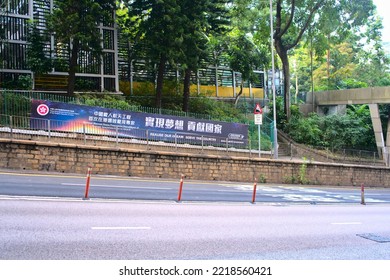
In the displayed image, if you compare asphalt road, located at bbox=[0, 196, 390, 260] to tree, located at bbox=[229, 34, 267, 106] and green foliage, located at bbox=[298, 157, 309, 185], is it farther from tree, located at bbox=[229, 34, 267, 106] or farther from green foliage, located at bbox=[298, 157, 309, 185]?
tree, located at bbox=[229, 34, 267, 106]

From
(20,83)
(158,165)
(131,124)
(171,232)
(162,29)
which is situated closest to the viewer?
(171,232)

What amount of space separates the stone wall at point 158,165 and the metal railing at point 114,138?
0.96m

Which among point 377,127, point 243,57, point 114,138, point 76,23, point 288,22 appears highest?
point 288,22

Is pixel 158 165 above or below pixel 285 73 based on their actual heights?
below

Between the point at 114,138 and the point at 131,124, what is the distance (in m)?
1.66

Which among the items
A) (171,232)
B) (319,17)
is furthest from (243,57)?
(171,232)

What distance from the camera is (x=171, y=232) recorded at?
9.48 m

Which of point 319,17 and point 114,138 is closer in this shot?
point 114,138

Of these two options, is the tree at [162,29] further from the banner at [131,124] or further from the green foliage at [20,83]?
the green foliage at [20,83]

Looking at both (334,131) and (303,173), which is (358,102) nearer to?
(334,131)

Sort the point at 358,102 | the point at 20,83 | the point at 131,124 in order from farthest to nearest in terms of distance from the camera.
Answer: the point at 358,102 < the point at 20,83 < the point at 131,124

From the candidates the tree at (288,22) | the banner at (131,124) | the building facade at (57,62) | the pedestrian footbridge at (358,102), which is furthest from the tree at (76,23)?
the pedestrian footbridge at (358,102)

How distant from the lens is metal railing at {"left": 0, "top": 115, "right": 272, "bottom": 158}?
19.0m

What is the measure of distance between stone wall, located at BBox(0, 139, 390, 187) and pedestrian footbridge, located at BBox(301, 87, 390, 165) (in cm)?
814
